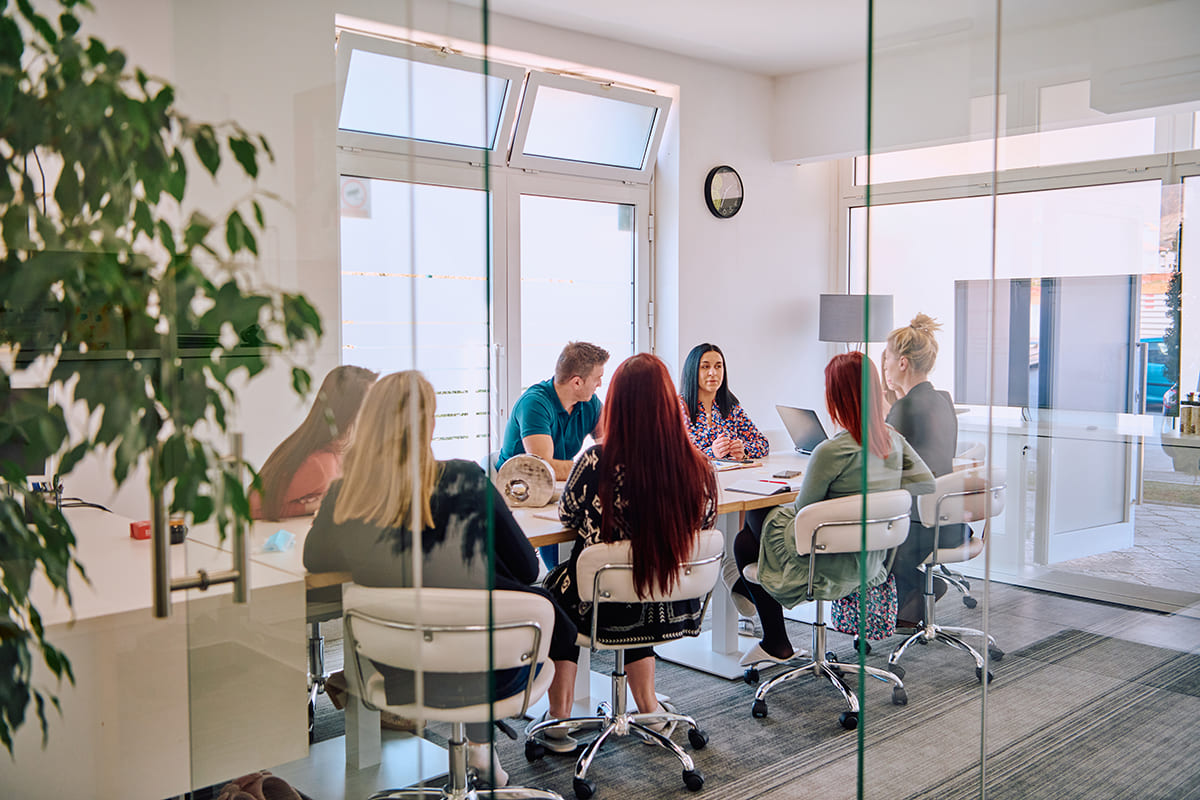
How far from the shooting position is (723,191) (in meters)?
5.94

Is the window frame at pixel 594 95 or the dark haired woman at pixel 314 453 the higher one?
the window frame at pixel 594 95

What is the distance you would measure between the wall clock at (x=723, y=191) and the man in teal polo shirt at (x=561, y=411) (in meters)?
2.18

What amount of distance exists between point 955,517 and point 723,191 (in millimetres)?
4394

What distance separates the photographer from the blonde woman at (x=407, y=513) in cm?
134

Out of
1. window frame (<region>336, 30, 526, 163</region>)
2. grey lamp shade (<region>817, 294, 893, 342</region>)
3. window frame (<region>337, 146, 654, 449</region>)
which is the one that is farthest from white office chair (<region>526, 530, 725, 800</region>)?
grey lamp shade (<region>817, 294, 893, 342</region>)

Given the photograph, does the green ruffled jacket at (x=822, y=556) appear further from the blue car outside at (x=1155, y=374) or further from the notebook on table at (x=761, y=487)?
the blue car outside at (x=1155, y=374)

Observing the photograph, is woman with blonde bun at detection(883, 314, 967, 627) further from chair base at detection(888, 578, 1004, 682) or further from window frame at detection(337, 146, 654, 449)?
window frame at detection(337, 146, 654, 449)

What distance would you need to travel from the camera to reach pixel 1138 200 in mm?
2051

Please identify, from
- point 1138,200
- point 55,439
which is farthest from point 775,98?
point 55,439

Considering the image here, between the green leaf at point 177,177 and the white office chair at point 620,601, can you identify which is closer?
the green leaf at point 177,177

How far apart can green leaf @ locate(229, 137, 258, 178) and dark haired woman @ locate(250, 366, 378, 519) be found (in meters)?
0.39

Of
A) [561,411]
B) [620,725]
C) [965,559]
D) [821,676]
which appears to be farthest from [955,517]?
[561,411]

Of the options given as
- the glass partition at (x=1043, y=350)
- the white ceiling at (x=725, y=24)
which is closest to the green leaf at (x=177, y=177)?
the glass partition at (x=1043, y=350)

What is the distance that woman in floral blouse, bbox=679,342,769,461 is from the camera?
4.54 meters
